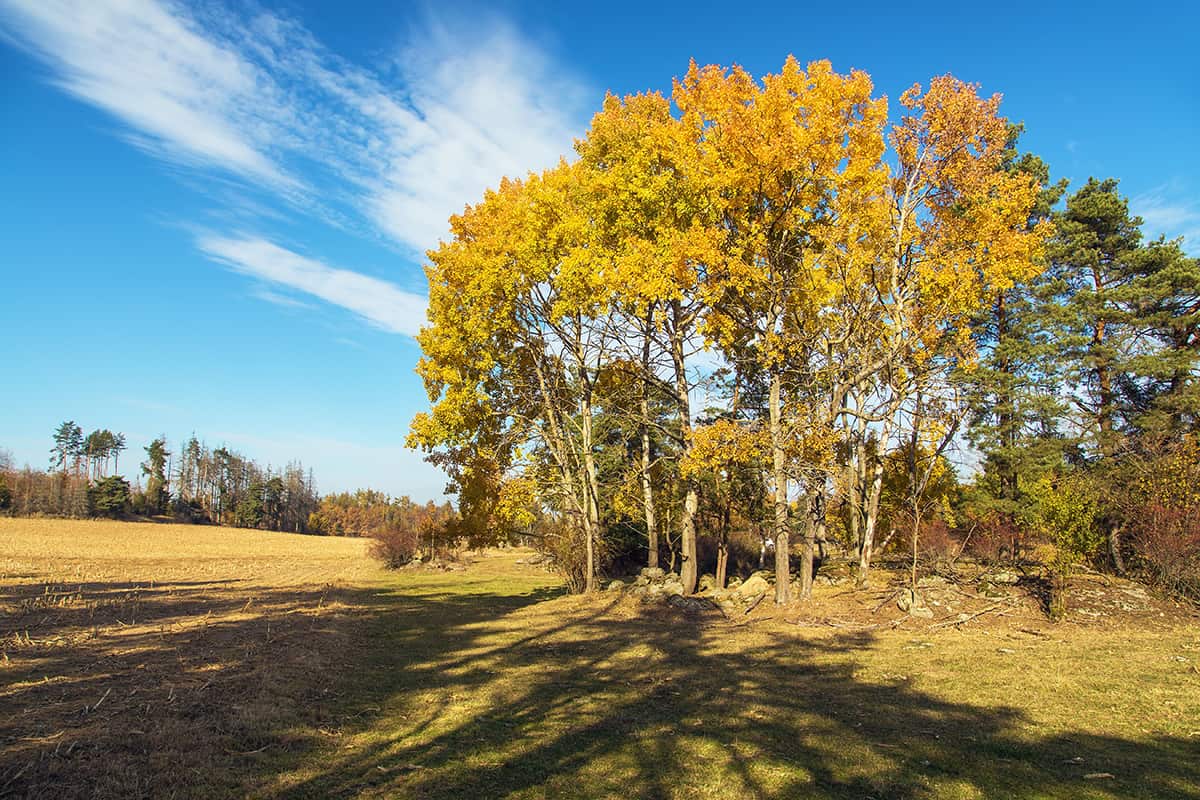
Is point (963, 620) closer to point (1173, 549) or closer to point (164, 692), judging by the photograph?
point (1173, 549)

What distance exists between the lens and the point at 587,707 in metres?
7.64

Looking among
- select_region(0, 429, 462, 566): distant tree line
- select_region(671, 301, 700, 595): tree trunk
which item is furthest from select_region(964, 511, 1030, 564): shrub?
select_region(0, 429, 462, 566): distant tree line

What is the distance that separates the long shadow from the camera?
5012 millimetres

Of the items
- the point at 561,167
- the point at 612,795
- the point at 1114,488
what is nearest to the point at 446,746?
the point at 612,795

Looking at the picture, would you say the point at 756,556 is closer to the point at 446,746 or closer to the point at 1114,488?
the point at 1114,488

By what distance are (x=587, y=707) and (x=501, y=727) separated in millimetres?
1240

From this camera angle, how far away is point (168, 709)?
6148 millimetres

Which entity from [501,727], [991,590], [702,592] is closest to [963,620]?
[991,590]

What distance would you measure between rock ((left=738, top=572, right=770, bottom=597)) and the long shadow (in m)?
5.76

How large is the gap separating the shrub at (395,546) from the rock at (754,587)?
25.8 meters

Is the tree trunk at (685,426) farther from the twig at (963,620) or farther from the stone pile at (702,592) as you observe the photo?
the twig at (963,620)

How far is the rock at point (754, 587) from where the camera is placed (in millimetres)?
17556

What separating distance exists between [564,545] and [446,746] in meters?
15.1

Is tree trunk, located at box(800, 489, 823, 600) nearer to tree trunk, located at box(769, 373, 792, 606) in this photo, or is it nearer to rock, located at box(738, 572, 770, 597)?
tree trunk, located at box(769, 373, 792, 606)
